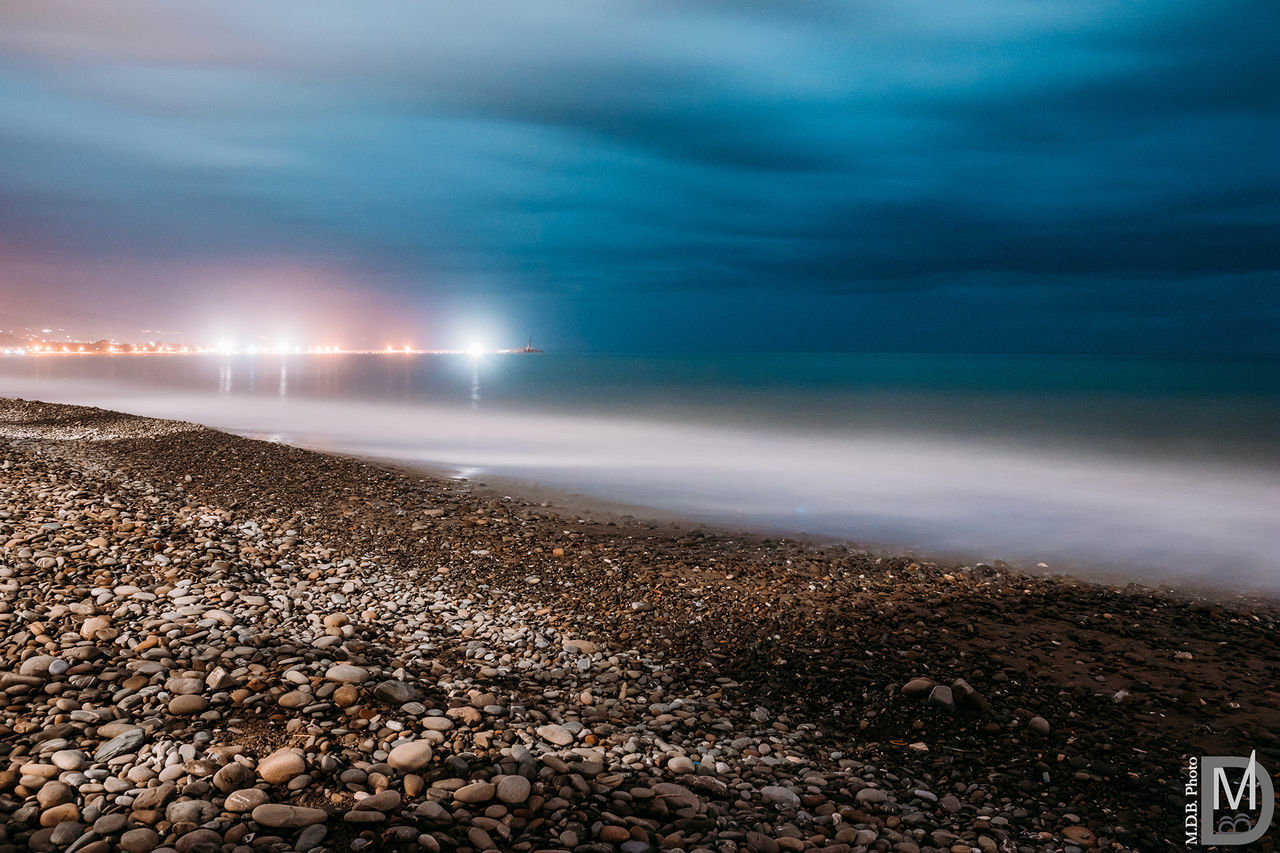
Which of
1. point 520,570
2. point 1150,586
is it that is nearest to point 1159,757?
point 1150,586

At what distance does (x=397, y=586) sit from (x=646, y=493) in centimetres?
952

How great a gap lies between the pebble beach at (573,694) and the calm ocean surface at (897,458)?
3.67m

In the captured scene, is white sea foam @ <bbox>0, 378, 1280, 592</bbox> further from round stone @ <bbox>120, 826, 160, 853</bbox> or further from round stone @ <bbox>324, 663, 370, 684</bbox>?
round stone @ <bbox>120, 826, 160, 853</bbox>

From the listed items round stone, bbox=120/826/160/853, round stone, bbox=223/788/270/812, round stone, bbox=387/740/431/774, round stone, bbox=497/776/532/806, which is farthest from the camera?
round stone, bbox=387/740/431/774

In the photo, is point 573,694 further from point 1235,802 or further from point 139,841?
point 1235,802

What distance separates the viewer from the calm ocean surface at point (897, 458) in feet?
47.8

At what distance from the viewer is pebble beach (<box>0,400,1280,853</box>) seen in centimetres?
463

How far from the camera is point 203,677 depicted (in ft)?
19.6

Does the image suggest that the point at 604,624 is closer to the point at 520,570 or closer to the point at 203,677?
the point at 520,570

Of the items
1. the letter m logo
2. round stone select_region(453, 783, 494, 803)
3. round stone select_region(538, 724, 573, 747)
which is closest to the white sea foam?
the letter m logo

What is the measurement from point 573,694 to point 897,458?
2293cm

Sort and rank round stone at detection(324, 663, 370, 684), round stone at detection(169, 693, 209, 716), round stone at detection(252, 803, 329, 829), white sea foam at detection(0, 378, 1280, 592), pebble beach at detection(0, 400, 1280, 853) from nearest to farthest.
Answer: round stone at detection(252, 803, 329, 829)
pebble beach at detection(0, 400, 1280, 853)
round stone at detection(169, 693, 209, 716)
round stone at detection(324, 663, 370, 684)
white sea foam at detection(0, 378, 1280, 592)

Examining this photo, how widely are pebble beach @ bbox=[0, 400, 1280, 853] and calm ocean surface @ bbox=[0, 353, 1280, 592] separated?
12.0 ft

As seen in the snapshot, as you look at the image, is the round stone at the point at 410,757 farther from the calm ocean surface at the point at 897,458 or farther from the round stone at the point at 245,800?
the calm ocean surface at the point at 897,458
